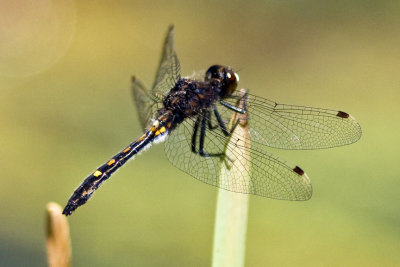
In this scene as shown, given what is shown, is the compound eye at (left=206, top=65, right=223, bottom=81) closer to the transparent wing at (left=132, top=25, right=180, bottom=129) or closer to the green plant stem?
the transparent wing at (left=132, top=25, right=180, bottom=129)

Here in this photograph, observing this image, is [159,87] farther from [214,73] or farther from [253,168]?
[253,168]

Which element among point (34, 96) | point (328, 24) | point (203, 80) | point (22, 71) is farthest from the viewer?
point (328, 24)

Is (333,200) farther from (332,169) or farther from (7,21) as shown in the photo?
(7,21)

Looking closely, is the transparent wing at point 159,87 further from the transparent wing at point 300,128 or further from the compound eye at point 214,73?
the transparent wing at point 300,128

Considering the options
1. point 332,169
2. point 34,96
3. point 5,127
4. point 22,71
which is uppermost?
point 22,71

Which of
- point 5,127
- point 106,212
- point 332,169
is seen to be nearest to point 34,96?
point 5,127

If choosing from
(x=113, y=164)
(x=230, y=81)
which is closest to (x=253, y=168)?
(x=230, y=81)

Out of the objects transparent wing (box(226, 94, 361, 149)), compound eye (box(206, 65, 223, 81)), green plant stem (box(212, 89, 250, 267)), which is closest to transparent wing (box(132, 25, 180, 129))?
compound eye (box(206, 65, 223, 81))
